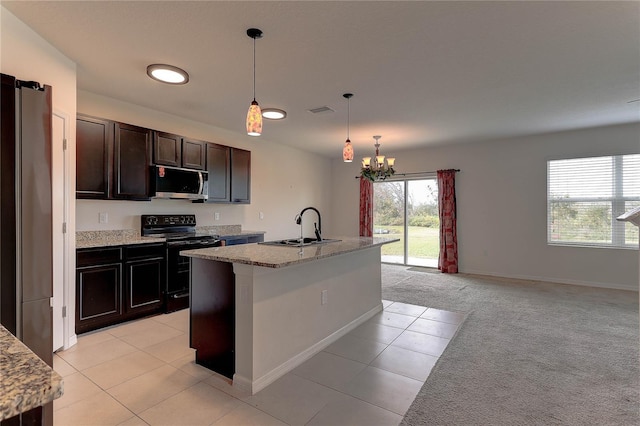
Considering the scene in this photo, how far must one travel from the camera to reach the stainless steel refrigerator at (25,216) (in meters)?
1.48

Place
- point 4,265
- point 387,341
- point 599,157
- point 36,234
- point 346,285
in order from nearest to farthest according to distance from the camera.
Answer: point 4,265
point 36,234
point 387,341
point 346,285
point 599,157

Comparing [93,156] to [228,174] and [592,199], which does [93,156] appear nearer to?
[228,174]

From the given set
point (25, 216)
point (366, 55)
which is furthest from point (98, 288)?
point (366, 55)

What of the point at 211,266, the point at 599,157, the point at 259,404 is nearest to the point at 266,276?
the point at 211,266

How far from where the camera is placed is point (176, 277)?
12.7 ft

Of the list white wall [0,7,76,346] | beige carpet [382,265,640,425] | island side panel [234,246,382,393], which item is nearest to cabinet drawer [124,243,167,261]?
white wall [0,7,76,346]

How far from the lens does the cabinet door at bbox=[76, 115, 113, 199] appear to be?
3271 millimetres

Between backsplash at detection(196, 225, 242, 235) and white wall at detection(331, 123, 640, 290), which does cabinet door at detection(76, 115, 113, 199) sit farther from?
white wall at detection(331, 123, 640, 290)

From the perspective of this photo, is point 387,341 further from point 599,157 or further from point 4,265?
point 599,157

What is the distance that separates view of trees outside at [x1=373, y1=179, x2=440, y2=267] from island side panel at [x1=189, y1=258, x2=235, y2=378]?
17.3 ft

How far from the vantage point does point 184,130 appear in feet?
15.2

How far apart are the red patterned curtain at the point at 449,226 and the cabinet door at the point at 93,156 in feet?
18.4

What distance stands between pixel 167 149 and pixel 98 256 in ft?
5.12

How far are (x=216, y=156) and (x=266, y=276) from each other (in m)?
3.03
